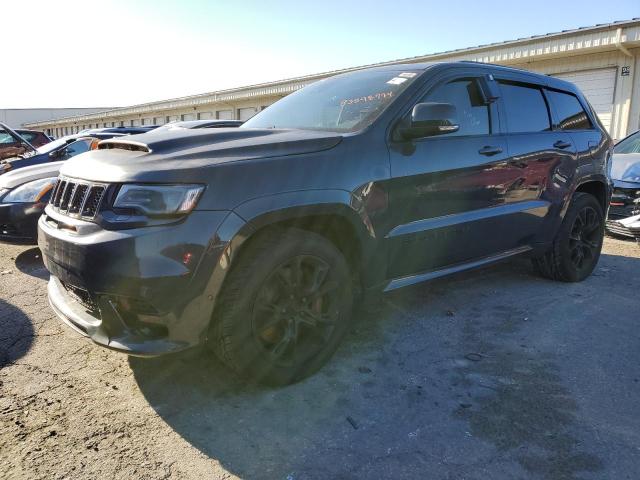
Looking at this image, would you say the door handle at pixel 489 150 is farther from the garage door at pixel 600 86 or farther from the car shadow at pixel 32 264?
the garage door at pixel 600 86

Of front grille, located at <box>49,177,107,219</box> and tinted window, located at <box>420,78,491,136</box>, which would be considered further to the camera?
tinted window, located at <box>420,78,491,136</box>

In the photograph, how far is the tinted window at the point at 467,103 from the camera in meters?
3.40

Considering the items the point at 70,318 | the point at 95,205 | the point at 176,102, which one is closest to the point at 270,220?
the point at 95,205

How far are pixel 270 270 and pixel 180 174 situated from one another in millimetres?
642

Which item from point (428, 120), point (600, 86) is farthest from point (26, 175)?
point (600, 86)

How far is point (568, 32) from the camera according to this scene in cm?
1137

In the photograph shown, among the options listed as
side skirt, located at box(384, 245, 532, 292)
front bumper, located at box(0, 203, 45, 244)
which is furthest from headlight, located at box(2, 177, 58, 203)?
side skirt, located at box(384, 245, 532, 292)

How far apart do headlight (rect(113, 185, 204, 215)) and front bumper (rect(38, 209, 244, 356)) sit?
0.07 m

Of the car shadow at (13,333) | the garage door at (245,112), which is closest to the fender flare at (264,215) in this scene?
the car shadow at (13,333)

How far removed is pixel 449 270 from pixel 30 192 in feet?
14.4

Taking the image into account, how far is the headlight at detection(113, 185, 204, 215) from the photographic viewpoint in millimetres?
2225

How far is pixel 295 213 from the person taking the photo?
253 cm

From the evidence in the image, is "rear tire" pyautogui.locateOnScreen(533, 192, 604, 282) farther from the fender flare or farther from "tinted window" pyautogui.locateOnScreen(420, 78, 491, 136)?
the fender flare

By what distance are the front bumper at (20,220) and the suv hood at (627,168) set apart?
280 inches
